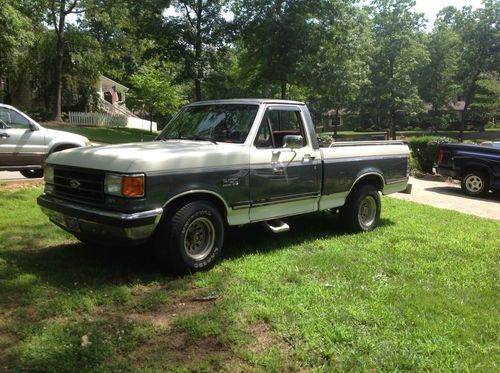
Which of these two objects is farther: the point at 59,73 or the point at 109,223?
the point at 59,73

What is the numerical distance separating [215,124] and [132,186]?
1802mm

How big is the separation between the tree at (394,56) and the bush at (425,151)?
28.9 metres

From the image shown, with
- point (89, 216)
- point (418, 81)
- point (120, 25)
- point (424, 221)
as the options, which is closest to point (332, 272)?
point (89, 216)

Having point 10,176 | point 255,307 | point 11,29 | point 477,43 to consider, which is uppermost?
point 477,43

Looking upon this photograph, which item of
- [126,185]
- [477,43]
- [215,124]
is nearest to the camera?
[126,185]

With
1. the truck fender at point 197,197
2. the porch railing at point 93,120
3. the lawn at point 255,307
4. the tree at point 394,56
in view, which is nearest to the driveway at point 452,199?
the lawn at point 255,307

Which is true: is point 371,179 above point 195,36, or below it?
below

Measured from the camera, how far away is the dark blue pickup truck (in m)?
12.2

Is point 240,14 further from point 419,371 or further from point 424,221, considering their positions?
point 419,371

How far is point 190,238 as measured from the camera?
16.5 feet

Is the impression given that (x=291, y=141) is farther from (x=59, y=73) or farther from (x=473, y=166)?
(x=59, y=73)

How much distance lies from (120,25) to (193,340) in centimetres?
2988

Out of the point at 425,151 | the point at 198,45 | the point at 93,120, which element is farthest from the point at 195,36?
the point at 425,151

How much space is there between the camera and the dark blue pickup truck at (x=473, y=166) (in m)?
12.2
